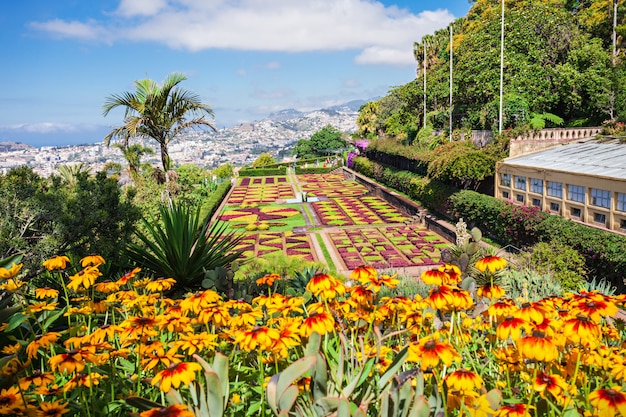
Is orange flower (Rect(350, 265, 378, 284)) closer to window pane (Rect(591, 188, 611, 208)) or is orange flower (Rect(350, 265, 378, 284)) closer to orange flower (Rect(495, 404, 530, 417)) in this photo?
orange flower (Rect(495, 404, 530, 417))

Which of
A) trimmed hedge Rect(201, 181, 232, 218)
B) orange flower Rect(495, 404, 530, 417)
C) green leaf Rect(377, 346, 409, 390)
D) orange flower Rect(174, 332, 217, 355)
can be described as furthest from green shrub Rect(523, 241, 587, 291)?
trimmed hedge Rect(201, 181, 232, 218)

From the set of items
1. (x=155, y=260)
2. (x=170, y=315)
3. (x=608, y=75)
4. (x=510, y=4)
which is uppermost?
(x=510, y=4)

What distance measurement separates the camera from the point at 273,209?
92.3ft

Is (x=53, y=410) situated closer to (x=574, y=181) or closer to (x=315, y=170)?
(x=574, y=181)

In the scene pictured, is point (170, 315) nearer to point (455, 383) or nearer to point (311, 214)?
point (455, 383)

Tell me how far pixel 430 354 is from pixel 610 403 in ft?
2.23

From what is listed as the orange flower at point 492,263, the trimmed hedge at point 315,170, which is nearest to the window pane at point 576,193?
the orange flower at point 492,263

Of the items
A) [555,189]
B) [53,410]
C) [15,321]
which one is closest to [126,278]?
[15,321]

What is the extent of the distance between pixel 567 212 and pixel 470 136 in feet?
29.0

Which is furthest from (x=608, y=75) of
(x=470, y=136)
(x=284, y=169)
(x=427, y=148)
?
(x=284, y=169)

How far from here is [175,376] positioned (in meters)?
1.96

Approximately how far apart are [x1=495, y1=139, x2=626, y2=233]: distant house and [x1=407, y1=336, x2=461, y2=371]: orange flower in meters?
12.4

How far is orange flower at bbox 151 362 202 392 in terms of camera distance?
1924mm

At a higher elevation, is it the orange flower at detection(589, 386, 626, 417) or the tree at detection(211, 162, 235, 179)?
the orange flower at detection(589, 386, 626, 417)
